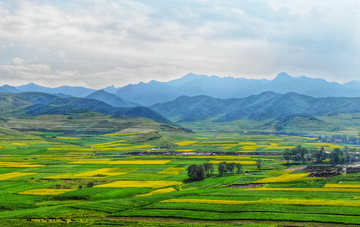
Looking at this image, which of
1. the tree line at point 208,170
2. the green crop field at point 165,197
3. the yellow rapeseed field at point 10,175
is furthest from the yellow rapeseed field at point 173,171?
the yellow rapeseed field at point 10,175

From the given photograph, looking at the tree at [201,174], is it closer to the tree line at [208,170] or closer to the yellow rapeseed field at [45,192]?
the tree line at [208,170]

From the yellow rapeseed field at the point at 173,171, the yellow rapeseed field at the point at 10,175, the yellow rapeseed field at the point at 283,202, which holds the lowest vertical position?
the yellow rapeseed field at the point at 173,171

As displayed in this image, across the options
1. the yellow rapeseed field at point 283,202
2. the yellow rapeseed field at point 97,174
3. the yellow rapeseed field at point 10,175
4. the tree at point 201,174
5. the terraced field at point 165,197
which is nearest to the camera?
the terraced field at point 165,197

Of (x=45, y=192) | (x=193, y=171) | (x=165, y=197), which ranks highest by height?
(x=193, y=171)

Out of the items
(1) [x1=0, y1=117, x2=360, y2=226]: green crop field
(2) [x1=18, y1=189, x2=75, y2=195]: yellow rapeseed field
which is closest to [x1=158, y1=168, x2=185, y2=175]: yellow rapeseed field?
(1) [x1=0, y1=117, x2=360, y2=226]: green crop field

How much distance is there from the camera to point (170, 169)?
101 meters

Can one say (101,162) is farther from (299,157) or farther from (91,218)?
(299,157)

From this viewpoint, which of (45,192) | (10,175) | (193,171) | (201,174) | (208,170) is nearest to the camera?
(45,192)

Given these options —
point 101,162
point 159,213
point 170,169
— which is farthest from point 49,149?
point 159,213

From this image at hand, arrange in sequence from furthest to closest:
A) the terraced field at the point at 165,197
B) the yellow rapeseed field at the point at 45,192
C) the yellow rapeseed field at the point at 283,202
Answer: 1. the yellow rapeseed field at the point at 45,192
2. the yellow rapeseed field at the point at 283,202
3. the terraced field at the point at 165,197

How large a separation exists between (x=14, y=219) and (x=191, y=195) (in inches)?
1298

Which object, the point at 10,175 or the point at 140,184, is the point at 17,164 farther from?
the point at 140,184

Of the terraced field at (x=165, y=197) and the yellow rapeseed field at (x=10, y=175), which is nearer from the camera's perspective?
the terraced field at (x=165, y=197)

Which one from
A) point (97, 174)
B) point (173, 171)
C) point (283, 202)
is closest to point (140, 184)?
point (97, 174)
